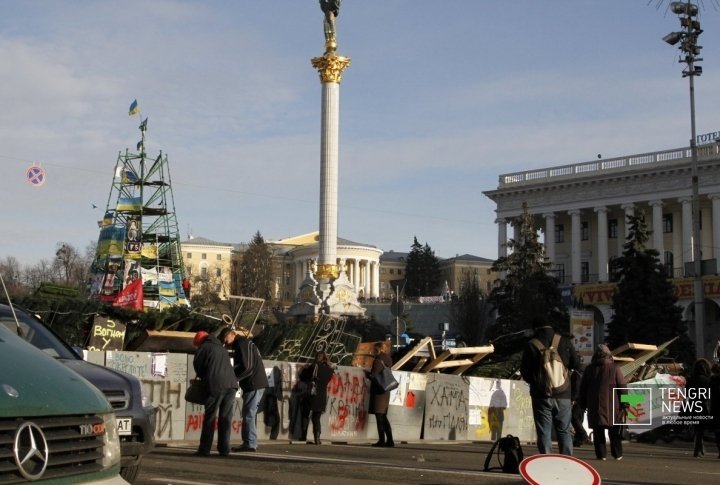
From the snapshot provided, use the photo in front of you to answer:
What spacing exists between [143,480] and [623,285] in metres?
60.9

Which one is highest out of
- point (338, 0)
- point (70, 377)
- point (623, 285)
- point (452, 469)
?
point (338, 0)

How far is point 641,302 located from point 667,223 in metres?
38.0

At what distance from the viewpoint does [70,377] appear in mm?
6234

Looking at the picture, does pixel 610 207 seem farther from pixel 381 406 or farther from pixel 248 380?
pixel 248 380

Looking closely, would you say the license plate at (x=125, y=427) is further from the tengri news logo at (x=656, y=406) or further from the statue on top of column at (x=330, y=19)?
the statue on top of column at (x=330, y=19)

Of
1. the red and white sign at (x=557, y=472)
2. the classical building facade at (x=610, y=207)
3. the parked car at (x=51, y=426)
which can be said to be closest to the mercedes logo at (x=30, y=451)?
the parked car at (x=51, y=426)

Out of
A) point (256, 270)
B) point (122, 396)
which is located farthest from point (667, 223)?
point (122, 396)

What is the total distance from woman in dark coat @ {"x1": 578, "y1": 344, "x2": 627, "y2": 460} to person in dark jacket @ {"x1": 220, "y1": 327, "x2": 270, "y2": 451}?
14.9ft

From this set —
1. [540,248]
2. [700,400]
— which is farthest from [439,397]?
[540,248]

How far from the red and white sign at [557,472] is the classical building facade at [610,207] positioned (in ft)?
276

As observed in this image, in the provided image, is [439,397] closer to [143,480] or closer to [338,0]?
[143,480]

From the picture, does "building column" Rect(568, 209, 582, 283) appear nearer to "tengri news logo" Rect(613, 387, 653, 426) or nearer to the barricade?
"tengri news logo" Rect(613, 387, 653, 426)

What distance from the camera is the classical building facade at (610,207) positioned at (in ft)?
319

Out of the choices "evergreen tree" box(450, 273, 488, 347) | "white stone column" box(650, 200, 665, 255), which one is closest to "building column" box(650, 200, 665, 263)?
"white stone column" box(650, 200, 665, 255)
